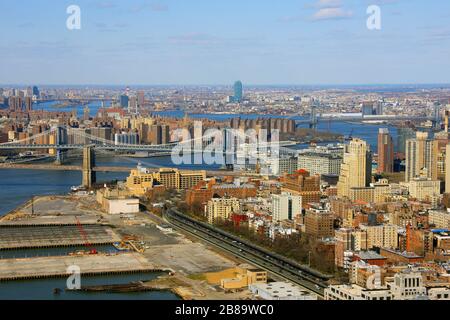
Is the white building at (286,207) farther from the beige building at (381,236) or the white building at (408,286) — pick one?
the white building at (408,286)

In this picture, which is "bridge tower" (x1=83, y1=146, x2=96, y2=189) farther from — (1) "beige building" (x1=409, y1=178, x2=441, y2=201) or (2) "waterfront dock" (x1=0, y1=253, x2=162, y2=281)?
(2) "waterfront dock" (x1=0, y1=253, x2=162, y2=281)

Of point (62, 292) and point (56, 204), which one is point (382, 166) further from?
point (62, 292)

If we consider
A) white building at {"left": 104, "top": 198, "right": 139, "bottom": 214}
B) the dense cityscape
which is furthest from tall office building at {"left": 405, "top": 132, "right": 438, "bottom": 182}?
white building at {"left": 104, "top": 198, "right": 139, "bottom": 214}

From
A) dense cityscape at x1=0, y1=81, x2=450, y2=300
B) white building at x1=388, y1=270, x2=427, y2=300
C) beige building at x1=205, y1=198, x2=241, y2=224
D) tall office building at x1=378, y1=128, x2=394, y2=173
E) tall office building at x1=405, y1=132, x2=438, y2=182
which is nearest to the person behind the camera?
white building at x1=388, y1=270, x2=427, y2=300

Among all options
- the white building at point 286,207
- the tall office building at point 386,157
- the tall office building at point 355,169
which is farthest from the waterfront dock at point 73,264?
the tall office building at point 386,157

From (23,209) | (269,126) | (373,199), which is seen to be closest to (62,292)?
(23,209)

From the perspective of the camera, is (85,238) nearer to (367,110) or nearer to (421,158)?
(421,158)
